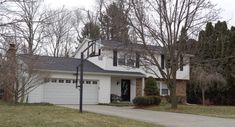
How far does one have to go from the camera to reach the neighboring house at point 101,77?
34.5 metres

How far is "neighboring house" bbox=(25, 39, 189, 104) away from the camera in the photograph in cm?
3447

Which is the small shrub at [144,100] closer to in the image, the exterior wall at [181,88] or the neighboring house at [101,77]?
the neighboring house at [101,77]

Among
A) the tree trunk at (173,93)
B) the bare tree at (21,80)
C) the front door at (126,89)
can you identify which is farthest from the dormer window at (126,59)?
the bare tree at (21,80)

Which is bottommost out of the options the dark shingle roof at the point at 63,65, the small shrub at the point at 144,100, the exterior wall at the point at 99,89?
the small shrub at the point at 144,100

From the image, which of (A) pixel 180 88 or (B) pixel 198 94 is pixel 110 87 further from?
(B) pixel 198 94

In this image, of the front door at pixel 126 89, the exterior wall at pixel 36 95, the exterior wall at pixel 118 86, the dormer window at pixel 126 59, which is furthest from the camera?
the front door at pixel 126 89

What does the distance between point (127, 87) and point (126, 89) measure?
0.23 m

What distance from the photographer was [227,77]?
1688 inches

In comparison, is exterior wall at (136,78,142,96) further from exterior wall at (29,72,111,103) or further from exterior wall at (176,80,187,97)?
exterior wall at (176,80,187,97)

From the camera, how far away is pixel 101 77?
123 ft

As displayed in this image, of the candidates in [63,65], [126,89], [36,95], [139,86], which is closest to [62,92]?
[36,95]

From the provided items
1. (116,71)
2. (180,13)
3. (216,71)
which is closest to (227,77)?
(216,71)

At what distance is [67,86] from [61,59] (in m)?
4.48

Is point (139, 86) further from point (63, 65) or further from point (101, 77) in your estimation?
point (63, 65)
